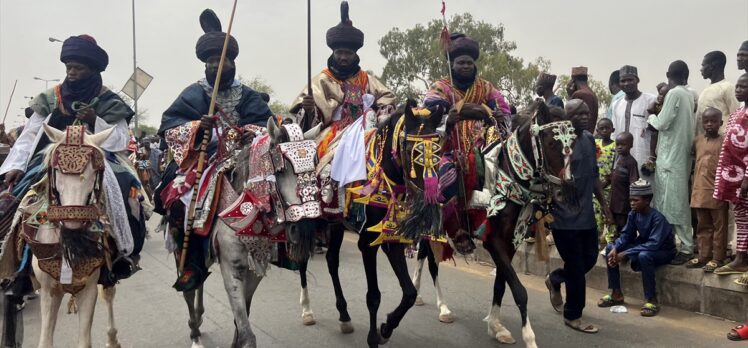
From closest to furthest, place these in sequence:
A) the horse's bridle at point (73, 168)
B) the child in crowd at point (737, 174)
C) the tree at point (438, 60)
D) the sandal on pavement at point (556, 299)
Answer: the horse's bridle at point (73, 168)
the child in crowd at point (737, 174)
the sandal on pavement at point (556, 299)
the tree at point (438, 60)

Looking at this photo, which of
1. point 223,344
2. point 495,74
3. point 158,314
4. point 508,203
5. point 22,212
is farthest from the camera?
point 495,74

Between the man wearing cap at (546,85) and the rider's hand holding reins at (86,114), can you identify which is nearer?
the rider's hand holding reins at (86,114)

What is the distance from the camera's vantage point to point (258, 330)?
5762 millimetres

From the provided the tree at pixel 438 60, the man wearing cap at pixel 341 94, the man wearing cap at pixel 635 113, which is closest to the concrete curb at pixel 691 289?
the man wearing cap at pixel 635 113

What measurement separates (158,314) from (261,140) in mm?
3381

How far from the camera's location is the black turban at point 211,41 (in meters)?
4.99

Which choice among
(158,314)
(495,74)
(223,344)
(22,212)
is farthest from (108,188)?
(495,74)

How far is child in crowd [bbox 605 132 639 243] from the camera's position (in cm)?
680

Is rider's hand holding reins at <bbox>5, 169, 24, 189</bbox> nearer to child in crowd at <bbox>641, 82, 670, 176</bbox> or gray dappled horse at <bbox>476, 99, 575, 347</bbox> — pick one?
gray dappled horse at <bbox>476, 99, 575, 347</bbox>

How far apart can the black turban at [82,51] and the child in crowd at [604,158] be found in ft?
19.9

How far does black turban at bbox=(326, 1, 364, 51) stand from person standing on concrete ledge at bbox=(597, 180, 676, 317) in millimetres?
3592

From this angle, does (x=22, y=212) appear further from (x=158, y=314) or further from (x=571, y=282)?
(x=571, y=282)

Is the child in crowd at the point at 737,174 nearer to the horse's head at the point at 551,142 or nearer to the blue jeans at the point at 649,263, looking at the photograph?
the blue jeans at the point at 649,263

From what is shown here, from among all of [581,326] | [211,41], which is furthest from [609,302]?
[211,41]
